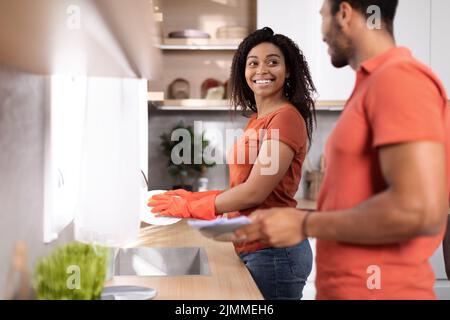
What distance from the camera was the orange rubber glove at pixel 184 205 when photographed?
1.48 meters

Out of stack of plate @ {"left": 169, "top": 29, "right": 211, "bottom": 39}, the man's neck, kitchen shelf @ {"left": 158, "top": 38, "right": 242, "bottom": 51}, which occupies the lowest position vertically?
the man's neck

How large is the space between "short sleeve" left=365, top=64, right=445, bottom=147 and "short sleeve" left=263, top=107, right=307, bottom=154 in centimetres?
64

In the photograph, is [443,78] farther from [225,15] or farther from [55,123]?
[55,123]

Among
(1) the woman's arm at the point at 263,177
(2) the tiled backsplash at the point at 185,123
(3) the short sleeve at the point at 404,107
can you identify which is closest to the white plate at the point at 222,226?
(3) the short sleeve at the point at 404,107

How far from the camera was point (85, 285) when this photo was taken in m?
0.90

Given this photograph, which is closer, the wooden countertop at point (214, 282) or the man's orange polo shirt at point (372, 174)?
the man's orange polo shirt at point (372, 174)

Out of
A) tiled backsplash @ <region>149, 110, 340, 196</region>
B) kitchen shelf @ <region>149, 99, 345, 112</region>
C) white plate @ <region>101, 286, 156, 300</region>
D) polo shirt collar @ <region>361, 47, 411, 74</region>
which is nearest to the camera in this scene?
polo shirt collar @ <region>361, 47, 411, 74</region>

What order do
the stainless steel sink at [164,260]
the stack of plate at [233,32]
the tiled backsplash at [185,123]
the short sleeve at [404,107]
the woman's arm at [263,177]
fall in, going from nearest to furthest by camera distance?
1. the short sleeve at [404,107]
2. the woman's arm at [263,177]
3. the stainless steel sink at [164,260]
4. the stack of plate at [233,32]
5. the tiled backsplash at [185,123]

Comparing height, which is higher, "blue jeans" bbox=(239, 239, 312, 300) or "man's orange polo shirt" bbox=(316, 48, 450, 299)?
"man's orange polo shirt" bbox=(316, 48, 450, 299)

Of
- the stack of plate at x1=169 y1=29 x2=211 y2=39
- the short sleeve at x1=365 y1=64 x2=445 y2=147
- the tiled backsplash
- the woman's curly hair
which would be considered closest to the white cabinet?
the tiled backsplash

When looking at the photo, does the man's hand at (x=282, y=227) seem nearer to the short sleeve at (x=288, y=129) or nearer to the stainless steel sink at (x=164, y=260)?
the short sleeve at (x=288, y=129)

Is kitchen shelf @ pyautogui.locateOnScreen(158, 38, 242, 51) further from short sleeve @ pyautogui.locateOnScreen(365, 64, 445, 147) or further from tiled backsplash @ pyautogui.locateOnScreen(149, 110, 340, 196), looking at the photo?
short sleeve @ pyautogui.locateOnScreen(365, 64, 445, 147)

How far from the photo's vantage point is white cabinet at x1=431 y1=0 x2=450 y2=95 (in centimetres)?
285
